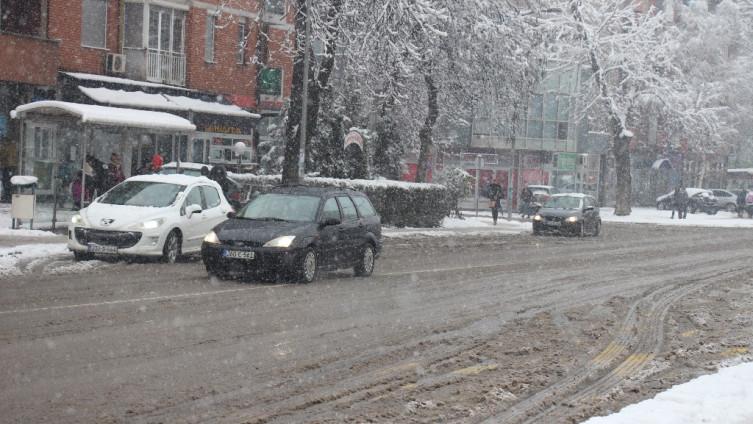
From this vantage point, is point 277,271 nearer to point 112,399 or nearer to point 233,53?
point 112,399

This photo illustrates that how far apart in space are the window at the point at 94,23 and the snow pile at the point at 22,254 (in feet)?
55.1

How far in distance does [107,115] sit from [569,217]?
16.5 m

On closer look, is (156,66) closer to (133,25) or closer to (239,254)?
(133,25)

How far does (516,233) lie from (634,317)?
2321 cm

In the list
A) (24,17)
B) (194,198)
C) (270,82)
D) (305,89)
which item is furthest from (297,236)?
(270,82)

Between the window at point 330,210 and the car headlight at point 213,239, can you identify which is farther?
the window at point 330,210

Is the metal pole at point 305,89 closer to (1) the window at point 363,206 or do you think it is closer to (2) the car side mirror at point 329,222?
(1) the window at point 363,206

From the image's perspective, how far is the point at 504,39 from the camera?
113 feet

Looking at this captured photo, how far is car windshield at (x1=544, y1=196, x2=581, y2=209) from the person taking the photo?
37291 millimetres

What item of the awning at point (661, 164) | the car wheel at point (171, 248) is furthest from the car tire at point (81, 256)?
the awning at point (661, 164)

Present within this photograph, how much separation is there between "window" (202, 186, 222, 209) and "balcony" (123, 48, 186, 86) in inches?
676

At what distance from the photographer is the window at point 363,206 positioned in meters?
18.9

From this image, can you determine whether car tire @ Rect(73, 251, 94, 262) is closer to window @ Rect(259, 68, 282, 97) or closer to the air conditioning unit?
the air conditioning unit

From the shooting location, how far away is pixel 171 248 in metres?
19.4
